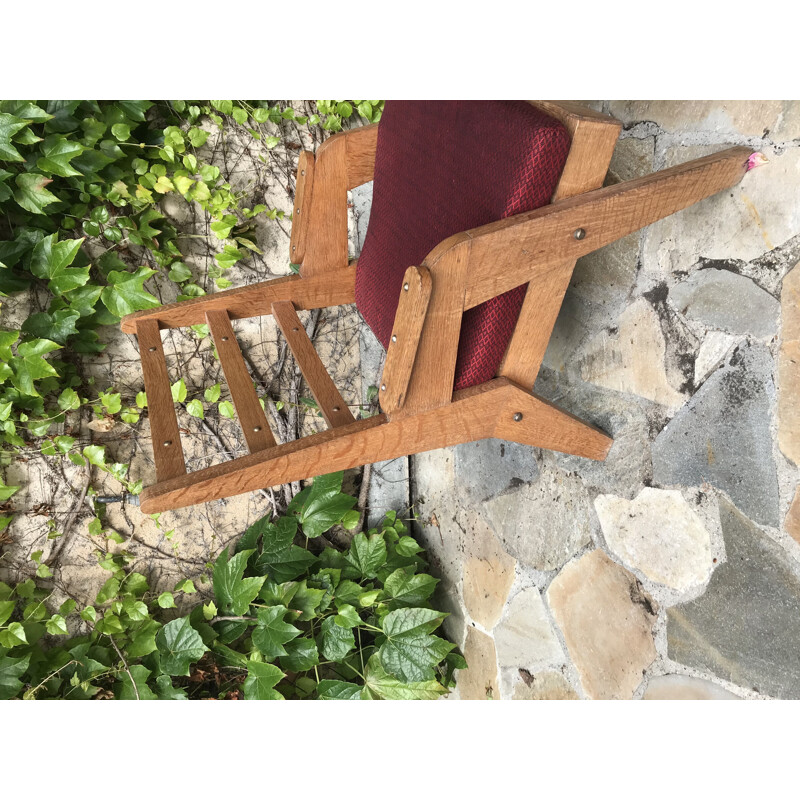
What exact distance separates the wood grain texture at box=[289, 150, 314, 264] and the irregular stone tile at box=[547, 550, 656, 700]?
91 cm

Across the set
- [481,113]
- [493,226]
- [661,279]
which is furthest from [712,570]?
[481,113]

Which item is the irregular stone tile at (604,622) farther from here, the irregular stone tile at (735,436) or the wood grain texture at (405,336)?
the wood grain texture at (405,336)

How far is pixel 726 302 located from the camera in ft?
3.09

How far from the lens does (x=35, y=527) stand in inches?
74.9

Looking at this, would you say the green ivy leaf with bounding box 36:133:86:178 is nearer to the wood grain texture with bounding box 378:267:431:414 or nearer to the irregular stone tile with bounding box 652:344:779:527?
the wood grain texture with bounding box 378:267:431:414

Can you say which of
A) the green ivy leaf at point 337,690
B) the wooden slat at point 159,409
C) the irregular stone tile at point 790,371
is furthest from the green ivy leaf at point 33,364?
the irregular stone tile at point 790,371

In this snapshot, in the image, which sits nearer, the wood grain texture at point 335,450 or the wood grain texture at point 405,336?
the wood grain texture at point 405,336

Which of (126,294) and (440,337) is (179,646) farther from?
(440,337)

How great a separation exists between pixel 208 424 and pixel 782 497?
1.71m

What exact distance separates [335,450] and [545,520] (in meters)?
0.64

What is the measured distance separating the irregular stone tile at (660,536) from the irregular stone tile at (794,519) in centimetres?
14

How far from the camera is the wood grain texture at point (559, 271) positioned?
0.81 meters

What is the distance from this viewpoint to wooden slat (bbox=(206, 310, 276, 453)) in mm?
1045

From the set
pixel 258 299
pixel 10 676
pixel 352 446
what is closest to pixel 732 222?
pixel 352 446
